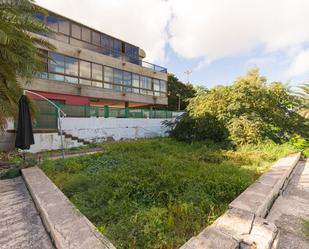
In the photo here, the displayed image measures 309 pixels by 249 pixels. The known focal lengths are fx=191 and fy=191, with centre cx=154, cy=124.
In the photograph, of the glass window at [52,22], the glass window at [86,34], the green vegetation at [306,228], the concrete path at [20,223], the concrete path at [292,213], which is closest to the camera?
the concrete path at [20,223]

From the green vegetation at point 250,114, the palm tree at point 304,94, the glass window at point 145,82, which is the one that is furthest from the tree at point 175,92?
the palm tree at point 304,94

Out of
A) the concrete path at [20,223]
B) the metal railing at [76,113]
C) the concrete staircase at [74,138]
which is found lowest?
the concrete path at [20,223]

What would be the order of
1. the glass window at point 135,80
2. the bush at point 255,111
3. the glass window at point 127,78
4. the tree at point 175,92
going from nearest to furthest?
the bush at point 255,111
the glass window at point 127,78
the glass window at point 135,80
the tree at point 175,92

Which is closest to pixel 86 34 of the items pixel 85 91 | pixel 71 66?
A: pixel 71 66

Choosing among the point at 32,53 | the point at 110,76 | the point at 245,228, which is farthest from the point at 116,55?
the point at 245,228

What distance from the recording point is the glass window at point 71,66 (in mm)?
14812

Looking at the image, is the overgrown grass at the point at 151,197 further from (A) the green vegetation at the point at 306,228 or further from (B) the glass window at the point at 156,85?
(B) the glass window at the point at 156,85

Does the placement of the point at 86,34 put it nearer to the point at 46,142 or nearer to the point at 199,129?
the point at 46,142

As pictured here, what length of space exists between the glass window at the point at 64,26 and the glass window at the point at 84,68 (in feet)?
8.86

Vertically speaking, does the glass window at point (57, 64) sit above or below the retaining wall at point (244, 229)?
above

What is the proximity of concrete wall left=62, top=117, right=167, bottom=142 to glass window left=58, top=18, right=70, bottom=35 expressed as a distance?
28.8 feet

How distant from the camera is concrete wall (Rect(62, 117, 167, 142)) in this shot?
35.8ft

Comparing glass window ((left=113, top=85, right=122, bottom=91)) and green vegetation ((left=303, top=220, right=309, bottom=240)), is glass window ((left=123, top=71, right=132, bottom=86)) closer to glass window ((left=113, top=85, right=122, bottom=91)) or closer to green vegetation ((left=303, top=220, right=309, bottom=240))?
glass window ((left=113, top=85, right=122, bottom=91))

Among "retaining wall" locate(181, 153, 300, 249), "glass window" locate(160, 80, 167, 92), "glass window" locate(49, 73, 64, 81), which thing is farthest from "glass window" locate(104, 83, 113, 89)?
"retaining wall" locate(181, 153, 300, 249)
